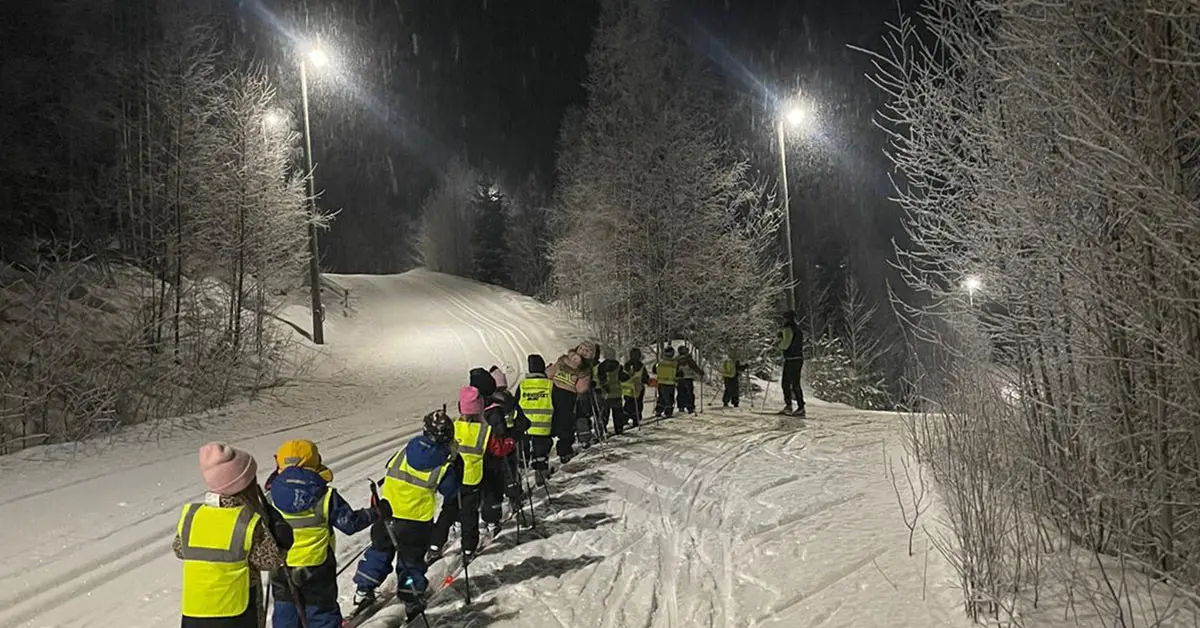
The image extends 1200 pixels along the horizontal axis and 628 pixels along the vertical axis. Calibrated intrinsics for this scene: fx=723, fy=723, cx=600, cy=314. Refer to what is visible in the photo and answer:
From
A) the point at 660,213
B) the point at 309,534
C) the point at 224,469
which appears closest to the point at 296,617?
the point at 309,534

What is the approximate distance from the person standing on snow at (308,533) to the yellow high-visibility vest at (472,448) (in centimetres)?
182

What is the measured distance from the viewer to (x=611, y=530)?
24.5 feet

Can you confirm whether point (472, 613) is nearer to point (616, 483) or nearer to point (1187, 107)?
point (616, 483)

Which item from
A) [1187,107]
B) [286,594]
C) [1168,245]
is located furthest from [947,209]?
[286,594]

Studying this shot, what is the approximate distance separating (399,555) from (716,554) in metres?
2.80

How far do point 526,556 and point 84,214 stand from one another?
19.2 metres

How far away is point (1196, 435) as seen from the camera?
4.26 meters

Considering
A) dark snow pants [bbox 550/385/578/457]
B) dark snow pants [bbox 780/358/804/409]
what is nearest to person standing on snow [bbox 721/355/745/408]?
dark snow pants [bbox 780/358/804/409]

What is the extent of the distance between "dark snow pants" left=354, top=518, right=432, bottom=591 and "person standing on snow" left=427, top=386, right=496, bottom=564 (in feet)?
2.75

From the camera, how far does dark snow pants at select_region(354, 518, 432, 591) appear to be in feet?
18.5

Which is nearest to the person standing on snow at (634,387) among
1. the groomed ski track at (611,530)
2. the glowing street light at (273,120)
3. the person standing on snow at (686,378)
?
the groomed ski track at (611,530)

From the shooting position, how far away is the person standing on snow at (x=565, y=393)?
1064cm

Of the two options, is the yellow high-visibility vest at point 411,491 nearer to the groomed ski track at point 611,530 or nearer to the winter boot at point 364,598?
the winter boot at point 364,598

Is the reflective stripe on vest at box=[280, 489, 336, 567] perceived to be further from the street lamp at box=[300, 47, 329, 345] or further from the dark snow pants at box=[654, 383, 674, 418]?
the street lamp at box=[300, 47, 329, 345]
